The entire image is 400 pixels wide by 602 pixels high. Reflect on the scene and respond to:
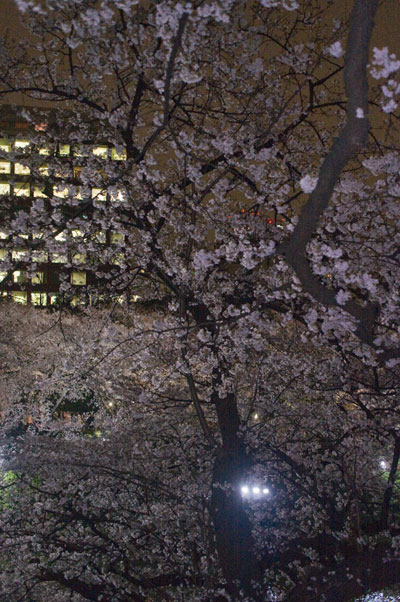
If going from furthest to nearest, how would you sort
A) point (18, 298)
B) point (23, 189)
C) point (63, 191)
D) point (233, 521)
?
point (18, 298) → point (63, 191) → point (23, 189) → point (233, 521)

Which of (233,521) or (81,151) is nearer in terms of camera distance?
(233,521)

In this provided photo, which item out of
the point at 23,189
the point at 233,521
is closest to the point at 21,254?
the point at 23,189

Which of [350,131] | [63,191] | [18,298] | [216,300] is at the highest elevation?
[18,298]

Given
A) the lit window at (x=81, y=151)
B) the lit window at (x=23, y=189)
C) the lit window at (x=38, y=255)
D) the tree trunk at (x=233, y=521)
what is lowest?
the tree trunk at (x=233, y=521)

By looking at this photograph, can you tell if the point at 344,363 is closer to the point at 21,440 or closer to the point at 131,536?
the point at 131,536

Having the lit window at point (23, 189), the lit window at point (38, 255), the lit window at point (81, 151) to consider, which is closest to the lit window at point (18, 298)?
the lit window at point (38, 255)

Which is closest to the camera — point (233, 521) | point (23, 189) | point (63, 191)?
point (233, 521)

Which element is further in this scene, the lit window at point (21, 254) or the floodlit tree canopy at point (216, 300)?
the lit window at point (21, 254)

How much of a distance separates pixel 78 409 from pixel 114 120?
2129 centimetres

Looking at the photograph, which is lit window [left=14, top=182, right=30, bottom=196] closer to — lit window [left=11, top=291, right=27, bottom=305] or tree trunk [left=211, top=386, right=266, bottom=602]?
lit window [left=11, top=291, right=27, bottom=305]

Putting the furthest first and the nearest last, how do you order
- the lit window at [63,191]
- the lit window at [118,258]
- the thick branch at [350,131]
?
the lit window at [118,258] → the lit window at [63,191] → the thick branch at [350,131]

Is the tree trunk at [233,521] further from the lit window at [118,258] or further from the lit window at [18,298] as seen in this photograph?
the lit window at [18,298]

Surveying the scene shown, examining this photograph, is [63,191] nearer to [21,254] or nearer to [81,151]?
[81,151]

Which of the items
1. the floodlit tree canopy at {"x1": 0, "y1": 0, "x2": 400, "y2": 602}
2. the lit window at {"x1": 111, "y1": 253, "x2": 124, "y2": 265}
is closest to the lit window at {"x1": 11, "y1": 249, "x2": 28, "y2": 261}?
the floodlit tree canopy at {"x1": 0, "y1": 0, "x2": 400, "y2": 602}
